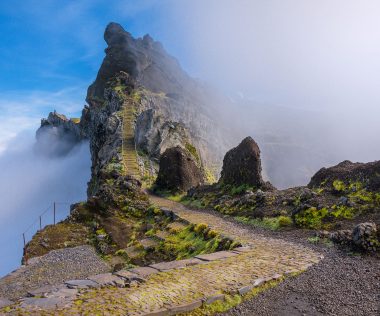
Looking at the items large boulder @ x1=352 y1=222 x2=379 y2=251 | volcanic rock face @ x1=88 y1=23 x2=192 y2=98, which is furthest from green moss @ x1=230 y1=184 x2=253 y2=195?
volcanic rock face @ x1=88 y1=23 x2=192 y2=98

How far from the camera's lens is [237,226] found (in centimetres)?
2386

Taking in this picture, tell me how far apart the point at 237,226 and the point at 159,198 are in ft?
68.5

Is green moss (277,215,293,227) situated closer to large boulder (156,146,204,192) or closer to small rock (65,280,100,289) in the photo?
small rock (65,280,100,289)

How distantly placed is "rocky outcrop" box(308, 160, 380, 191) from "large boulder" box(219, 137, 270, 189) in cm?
649

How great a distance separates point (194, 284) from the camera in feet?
37.1

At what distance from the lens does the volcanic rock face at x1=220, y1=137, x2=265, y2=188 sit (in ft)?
118

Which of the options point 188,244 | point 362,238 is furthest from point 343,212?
point 188,244

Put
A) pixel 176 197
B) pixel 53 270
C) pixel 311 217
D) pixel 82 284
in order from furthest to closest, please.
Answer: pixel 176 197, pixel 53 270, pixel 311 217, pixel 82 284

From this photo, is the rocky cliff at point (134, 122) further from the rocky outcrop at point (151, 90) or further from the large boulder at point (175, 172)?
the large boulder at point (175, 172)

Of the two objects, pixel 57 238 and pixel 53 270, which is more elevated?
pixel 57 238

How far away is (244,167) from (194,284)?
2663cm

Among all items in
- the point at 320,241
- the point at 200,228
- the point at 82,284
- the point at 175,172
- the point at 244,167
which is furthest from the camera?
the point at 175,172

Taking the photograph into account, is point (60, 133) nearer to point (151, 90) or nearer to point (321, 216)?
point (151, 90)

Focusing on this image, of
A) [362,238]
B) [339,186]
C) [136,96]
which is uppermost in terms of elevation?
[136,96]
